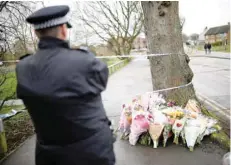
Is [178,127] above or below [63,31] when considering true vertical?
below

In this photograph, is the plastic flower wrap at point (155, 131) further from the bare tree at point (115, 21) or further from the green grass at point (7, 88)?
the bare tree at point (115, 21)

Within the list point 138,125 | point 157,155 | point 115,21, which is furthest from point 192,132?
point 115,21

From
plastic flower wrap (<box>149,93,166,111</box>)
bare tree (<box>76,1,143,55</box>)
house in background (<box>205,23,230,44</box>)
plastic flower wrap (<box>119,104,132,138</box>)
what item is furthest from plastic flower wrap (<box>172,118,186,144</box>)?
house in background (<box>205,23,230,44</box>)

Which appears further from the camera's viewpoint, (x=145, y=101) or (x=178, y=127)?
(x=145, y=101)

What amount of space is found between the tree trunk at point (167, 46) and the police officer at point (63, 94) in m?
3.48

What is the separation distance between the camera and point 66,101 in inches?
74.9

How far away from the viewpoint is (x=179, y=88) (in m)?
5.41

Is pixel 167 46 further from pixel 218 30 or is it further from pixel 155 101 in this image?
pixel 218 30

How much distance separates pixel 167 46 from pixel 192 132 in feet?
6.11

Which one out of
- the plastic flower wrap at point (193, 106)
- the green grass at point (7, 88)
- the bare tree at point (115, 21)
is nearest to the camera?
the plastic flower wrap at point (193, 106)

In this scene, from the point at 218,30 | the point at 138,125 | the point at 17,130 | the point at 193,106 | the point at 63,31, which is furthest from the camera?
the point at 218,30

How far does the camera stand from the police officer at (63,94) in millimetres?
1884

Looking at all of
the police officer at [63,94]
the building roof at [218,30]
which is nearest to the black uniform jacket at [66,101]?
the police officer at [63,94]

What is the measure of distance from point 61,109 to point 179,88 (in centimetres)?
384
